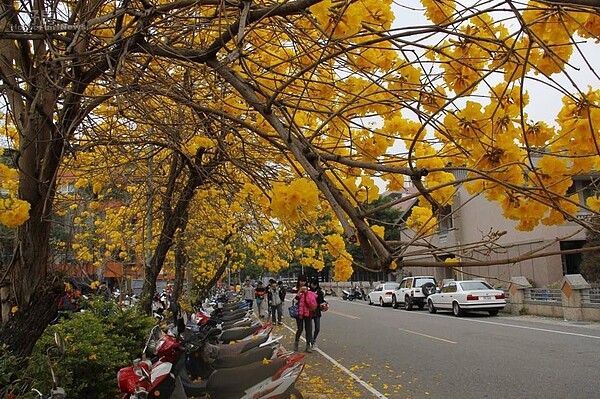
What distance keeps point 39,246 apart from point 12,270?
0.27 meters

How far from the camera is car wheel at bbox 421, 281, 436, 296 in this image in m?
24.3

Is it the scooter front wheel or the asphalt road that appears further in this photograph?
the asphalt road

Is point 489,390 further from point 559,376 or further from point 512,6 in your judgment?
point 512,6

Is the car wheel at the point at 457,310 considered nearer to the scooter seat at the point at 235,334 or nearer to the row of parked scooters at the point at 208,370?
the scooter seat at the point at 235,334

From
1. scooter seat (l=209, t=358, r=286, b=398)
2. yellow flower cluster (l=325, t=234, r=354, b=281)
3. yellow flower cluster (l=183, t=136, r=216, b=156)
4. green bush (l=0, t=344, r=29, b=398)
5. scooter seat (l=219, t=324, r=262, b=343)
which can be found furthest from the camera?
scooter seat (l=219, t=324, r=262, b=343)

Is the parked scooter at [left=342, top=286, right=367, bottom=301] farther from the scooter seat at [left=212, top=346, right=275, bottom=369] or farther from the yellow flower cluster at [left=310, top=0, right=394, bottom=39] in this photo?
the yellow flower cluster at [left=310, top=0, right=394, bottom=39]

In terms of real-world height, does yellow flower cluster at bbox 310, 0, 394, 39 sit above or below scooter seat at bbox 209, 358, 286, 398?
above

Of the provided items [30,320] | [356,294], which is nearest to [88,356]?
[30,320]

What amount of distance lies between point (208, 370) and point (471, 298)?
14.5 metres

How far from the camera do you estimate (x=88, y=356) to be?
5.20 metres

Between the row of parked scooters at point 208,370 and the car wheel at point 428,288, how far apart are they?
61.2 ft

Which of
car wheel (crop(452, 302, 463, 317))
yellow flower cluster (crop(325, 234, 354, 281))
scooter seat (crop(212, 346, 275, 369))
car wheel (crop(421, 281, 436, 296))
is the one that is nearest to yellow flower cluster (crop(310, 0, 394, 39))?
yellow flower cluster (crop(325, 234, 354, 281))

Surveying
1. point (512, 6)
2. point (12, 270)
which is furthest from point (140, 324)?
point (512, 6)

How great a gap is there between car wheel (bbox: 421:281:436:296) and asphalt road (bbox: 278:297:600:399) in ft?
31.0
